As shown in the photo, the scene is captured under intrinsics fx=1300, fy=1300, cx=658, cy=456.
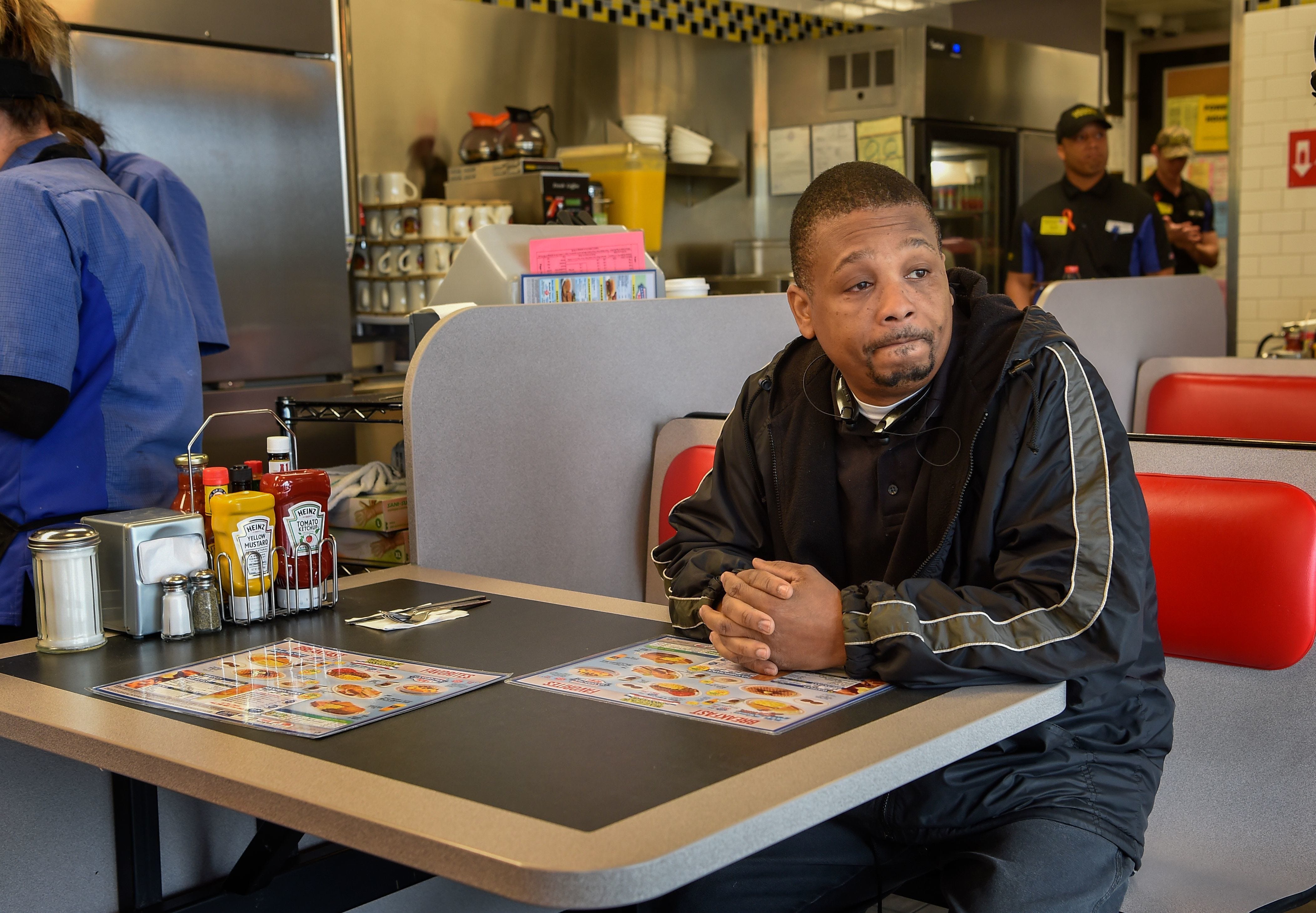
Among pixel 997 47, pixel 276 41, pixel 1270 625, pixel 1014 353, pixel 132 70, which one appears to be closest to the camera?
pixel 1014 353

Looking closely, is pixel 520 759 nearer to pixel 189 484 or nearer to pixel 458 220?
pixel 189 484

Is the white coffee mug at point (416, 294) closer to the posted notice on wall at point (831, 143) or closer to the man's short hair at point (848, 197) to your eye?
the posted notice on wall at point (831, 143)

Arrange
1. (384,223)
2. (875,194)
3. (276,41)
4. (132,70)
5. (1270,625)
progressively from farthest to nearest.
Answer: (384,223) → (276,41) → (132,70) → (1270,625) → (875,194)

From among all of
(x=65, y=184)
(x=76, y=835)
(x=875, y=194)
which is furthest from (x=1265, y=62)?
(x=76, y=835)

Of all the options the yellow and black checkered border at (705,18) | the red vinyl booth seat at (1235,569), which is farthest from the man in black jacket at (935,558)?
the yellow and black checkered border at (705,18)

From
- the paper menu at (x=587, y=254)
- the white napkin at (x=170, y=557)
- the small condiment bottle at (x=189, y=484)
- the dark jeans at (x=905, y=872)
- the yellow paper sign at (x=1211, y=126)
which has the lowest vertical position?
the dark jeans at (x=905, y=872)

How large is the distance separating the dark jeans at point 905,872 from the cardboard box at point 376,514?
0.98m

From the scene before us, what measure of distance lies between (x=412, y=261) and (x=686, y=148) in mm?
1971

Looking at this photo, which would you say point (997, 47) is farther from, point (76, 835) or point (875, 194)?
point (76, 835)

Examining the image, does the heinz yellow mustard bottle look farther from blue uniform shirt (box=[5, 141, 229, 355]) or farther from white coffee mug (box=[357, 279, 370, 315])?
white coffee mug (box=[357, 279, 370, 315])

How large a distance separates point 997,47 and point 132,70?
4.34 m

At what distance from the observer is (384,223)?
441 centimetres

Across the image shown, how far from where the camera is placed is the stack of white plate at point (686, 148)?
5883mm

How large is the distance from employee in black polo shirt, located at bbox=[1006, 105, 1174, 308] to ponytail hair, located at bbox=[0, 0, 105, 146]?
3992mm
